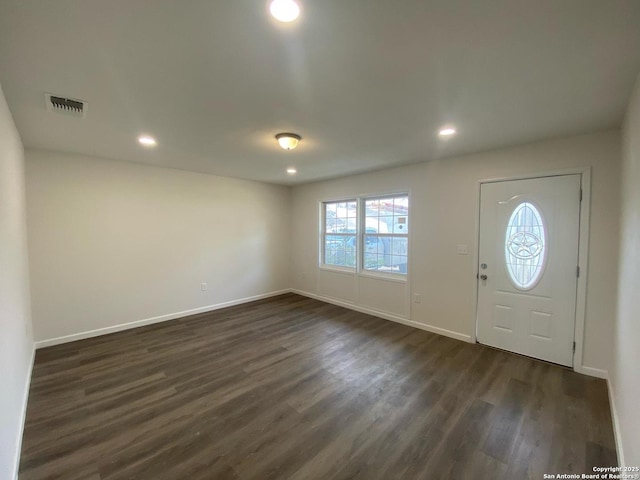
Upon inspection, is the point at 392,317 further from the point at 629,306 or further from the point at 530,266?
the point at 629,306

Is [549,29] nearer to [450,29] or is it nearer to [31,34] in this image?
[450,29]

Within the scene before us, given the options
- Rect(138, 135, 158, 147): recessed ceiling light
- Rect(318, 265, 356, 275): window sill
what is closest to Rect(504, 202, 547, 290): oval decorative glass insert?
Rect(318, 265, 356, 275): window sill

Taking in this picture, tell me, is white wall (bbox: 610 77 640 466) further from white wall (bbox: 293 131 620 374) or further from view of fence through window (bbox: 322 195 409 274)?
view of fence through window (bbox: 322 195 409 274)

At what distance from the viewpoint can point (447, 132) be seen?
270 centimetres

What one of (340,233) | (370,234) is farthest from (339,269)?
(370,234)

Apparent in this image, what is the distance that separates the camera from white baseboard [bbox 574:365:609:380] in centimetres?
263

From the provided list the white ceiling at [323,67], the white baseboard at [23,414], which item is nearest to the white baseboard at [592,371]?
the white ceiling at [323,67]

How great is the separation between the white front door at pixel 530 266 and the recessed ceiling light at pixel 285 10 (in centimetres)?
305

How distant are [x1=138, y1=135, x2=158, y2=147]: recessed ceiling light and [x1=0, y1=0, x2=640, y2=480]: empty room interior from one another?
0.05m

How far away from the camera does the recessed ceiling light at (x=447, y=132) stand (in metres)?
2.62

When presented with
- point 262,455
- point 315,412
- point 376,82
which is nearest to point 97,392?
point 262,455

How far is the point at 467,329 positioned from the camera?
349cm

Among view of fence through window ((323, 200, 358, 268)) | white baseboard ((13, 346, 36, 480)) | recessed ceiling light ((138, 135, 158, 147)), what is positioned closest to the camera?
white baseboard ((13, 346, 36, 480))

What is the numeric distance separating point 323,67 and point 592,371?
12.4 ft
